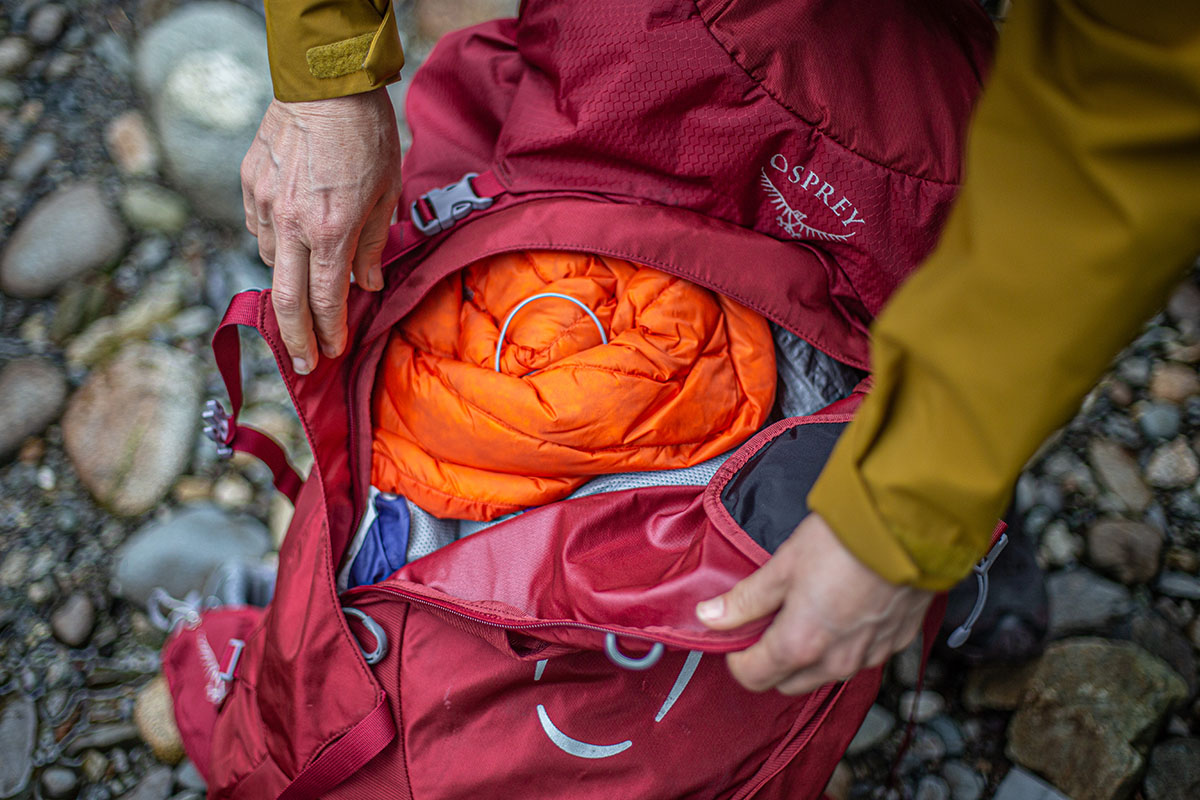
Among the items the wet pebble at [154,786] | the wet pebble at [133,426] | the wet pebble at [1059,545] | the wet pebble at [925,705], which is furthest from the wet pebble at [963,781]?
the wet pebble at [133,426]

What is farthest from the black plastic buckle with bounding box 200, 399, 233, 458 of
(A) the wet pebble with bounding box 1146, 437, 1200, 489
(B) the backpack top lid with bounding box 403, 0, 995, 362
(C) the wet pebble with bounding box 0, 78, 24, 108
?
(A) the wet pebble with bounding box 1146, 437, 1200, 489

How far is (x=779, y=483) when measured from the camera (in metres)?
1.02

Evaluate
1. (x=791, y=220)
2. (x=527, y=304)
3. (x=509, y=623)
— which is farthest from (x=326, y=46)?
(x=509, y=623)

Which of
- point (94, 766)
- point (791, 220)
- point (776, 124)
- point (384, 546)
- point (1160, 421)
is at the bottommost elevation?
point (94, 766)

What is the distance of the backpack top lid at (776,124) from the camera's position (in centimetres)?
114

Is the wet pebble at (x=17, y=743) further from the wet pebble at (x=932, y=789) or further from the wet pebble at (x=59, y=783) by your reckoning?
the wet pebble at (x=932, y=789)

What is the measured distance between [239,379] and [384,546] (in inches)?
14.6

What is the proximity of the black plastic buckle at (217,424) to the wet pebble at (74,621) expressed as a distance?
90 cm

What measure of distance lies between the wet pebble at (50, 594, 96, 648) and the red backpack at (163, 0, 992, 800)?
821mm

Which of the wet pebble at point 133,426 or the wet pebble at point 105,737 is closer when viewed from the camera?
the wet pebble at point 105,737

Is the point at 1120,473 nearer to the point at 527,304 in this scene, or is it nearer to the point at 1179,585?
the point at 1179,585

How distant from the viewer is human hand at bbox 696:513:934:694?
72 cm

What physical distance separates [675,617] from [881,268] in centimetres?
66

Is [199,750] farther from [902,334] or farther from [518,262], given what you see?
[902,334]
